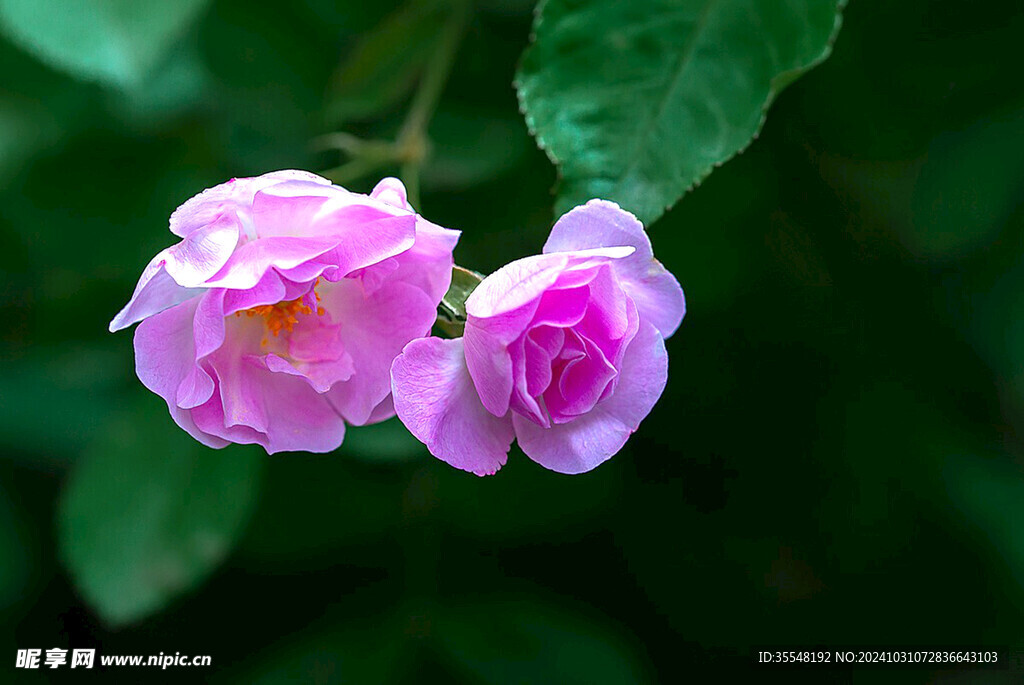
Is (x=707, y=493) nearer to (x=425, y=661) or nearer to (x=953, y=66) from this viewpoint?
(x=425, y=661)

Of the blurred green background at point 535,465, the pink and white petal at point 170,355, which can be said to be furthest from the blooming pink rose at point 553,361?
the blurred green background at point 535,465

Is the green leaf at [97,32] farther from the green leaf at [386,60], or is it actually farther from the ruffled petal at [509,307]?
the ruffled petal at [509,307]

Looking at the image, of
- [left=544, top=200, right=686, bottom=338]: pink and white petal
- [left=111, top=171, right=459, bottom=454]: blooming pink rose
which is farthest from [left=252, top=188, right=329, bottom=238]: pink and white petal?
[left=544, top=200, right=686, bottom=338]: pink and white petal

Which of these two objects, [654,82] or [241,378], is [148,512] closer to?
[241,378]

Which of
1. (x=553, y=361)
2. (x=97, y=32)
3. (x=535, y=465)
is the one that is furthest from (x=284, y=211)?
(x=535, y=465)

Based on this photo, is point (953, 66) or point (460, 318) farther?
point (953, 66)

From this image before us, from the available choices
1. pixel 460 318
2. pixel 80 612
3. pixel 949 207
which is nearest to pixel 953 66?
pixel 949 207
